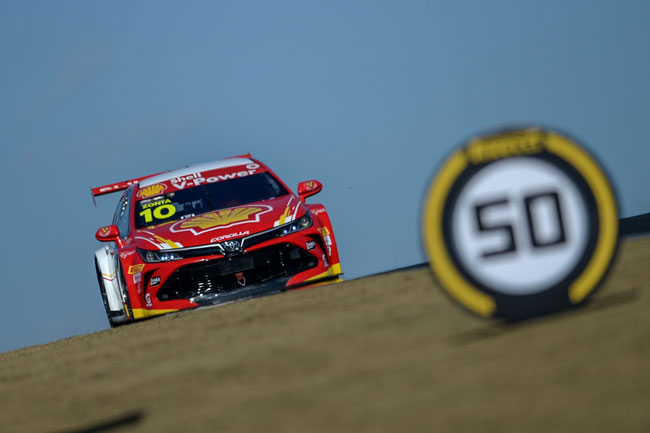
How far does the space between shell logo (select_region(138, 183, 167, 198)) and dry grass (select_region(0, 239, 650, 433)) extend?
388 cm

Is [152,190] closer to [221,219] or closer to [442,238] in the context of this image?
[221,219]

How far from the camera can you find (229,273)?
32.2ft

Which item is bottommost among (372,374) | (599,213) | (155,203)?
(372,374)

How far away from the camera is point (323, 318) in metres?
6.60

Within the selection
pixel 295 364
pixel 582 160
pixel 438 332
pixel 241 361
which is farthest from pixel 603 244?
pixel 241 361

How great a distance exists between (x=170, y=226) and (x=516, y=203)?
6.72 m

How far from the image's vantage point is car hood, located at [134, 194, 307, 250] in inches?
388

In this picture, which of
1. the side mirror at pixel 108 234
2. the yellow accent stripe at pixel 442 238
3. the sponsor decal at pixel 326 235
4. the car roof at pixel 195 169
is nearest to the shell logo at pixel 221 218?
the sponsor decal at pixel 326 235

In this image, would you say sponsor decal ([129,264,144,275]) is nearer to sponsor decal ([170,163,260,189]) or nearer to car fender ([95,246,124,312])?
car fender ([95,246,124,312])

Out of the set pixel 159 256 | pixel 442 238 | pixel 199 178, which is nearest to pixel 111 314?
pixel 159 256

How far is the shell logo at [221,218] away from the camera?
33.0 ft

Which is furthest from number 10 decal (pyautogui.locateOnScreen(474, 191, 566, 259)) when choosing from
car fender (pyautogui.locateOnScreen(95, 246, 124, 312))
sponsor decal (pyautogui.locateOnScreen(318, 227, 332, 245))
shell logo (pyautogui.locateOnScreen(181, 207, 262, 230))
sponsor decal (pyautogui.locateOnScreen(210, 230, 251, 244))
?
car fender (pyautogui.locateOnScreen(95, 246, 124, 312))

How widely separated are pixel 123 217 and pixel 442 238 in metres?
8.00

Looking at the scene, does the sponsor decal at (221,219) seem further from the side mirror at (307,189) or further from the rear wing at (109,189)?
the rear wing at (109,189)
